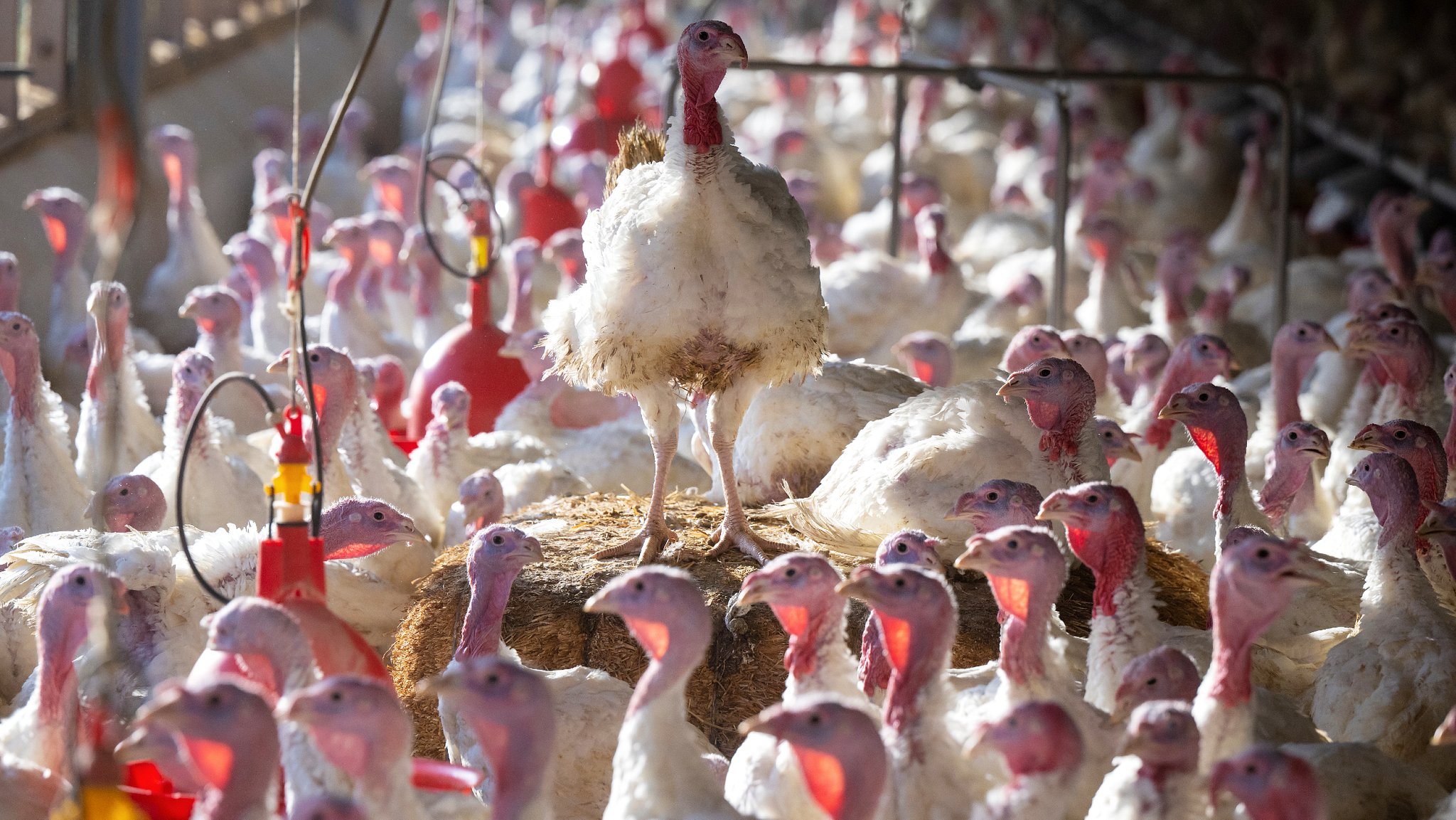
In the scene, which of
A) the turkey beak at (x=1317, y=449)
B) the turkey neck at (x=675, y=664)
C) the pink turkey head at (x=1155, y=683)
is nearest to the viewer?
the turkey neck at (x=675, y=664)

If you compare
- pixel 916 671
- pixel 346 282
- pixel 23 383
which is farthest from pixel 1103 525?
pixel 346 282

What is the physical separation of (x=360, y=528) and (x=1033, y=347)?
7.71ft

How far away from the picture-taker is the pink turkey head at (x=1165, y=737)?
2.84m

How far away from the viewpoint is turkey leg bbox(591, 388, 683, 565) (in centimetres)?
415

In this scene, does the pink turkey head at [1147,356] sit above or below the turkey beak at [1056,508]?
above

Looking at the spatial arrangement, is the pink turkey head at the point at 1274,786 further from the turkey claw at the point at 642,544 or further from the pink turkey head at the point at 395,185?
the pink turkey head at the point at 395,185

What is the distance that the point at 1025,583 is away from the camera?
334 cm

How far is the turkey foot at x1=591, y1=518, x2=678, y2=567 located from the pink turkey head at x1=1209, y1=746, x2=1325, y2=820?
180 centimetres

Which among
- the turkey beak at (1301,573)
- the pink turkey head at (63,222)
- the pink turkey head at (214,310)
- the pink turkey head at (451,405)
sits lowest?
the turkey beak at (1301,573)

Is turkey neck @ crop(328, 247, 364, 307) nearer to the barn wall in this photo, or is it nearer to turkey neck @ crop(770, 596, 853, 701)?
the barn wall

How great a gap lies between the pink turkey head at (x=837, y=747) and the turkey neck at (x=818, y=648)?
1.49 feet

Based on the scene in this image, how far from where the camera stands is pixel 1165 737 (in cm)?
284

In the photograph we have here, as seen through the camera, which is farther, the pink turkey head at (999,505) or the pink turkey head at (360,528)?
the pink turkey head at (360,528)

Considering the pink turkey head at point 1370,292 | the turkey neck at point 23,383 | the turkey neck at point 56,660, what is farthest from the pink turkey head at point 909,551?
the pink turkey head at point 1370,292
